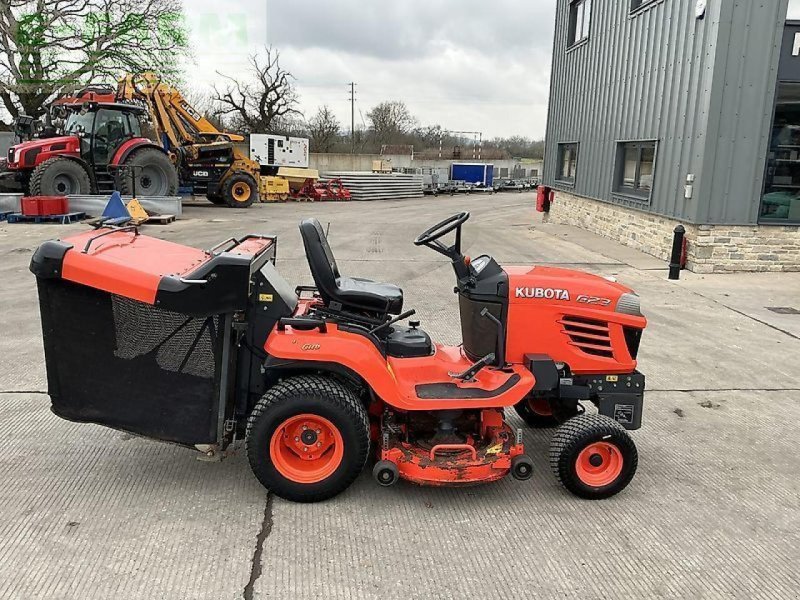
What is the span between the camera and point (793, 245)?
1023 cm

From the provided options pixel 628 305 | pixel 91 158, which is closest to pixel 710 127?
pixel 628 305

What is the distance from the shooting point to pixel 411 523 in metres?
3.23

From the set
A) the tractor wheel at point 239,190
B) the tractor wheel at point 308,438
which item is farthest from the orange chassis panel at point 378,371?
the tractor wheel at point 239,190

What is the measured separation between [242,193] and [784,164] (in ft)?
47.5

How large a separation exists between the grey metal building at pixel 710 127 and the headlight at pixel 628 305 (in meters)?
7.18

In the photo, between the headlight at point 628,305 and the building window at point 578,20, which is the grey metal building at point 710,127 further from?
the headlight at point 628,305

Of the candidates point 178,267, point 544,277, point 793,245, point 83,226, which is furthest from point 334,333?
point 83,226

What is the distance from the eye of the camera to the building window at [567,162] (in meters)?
17.1

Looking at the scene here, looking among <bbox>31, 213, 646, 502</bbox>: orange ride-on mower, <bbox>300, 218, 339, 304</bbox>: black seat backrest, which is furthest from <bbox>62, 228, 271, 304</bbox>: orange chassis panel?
<bbox>300, 218, 339, 304</bbox>: black seat backrest

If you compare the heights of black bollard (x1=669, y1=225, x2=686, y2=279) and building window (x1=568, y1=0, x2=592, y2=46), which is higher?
building window (x1=568, y1=0, x2=592, y2=46)

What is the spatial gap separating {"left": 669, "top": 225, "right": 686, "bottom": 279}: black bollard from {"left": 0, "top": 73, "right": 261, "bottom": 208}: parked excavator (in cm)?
1092

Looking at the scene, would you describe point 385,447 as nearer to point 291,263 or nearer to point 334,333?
point 334,333

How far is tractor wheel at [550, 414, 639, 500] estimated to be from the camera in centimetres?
344

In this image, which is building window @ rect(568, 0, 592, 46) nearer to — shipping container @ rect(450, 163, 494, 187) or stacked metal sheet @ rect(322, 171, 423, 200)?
stacked metal sheet @ rect(322, 171, 423, 200)
